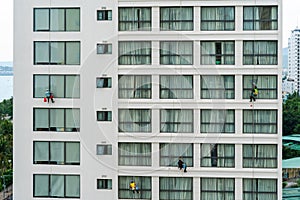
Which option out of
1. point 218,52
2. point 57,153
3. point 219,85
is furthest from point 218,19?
point 57,153

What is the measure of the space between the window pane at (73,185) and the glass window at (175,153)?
7.00ft

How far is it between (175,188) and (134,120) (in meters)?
1.92

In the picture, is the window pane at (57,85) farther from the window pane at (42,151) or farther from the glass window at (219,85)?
the glass window at (219,85)

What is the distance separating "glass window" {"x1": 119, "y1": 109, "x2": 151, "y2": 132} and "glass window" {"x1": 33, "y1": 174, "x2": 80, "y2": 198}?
5.61 feet

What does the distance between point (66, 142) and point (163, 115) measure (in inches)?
97.0

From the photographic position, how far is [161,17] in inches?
378

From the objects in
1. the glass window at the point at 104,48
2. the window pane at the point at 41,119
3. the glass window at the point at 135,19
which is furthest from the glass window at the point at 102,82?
the window pane at the point at 41,119

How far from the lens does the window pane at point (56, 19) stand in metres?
9.74

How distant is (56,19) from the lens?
9.77 m

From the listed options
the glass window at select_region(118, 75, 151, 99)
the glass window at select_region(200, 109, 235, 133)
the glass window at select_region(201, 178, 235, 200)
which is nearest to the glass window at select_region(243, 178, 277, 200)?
the glass window at select_region(201, 178, 235, 200)

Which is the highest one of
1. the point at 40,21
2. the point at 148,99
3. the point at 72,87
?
the point at 40,21

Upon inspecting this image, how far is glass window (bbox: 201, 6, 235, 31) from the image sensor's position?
9461 millimetres

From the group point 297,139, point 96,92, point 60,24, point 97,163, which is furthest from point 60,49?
point 297,139

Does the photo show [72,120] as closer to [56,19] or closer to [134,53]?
[134,53]
